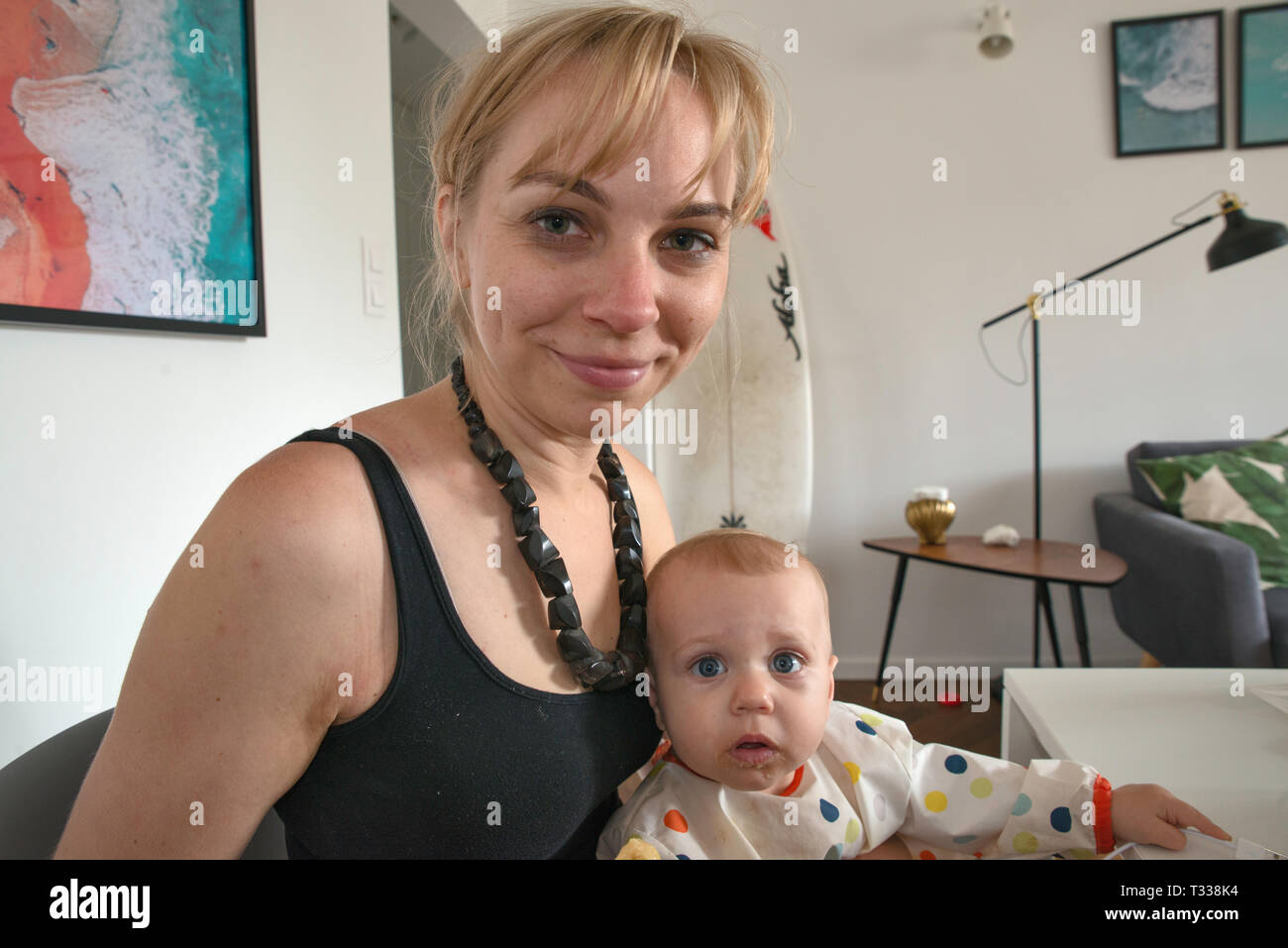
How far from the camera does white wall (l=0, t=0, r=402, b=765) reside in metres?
1.08

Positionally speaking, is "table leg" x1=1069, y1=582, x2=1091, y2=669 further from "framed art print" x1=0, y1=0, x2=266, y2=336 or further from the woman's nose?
"framed art print" x1=0, y1=0, x2=266, y2=336

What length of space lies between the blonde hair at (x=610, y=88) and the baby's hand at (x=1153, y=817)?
2.16 ft

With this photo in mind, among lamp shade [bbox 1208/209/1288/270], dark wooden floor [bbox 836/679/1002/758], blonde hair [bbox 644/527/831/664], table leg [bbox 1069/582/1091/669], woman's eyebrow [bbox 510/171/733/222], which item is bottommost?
dark wooden floor [bbox 836/679/1002/758]

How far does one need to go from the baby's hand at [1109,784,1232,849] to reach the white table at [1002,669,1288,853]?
Answer: 3.5 inches

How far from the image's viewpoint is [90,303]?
115 centimetres

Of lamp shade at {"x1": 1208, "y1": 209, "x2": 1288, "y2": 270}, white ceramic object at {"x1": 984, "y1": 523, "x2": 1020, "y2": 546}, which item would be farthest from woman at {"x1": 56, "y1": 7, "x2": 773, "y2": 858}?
lamp shade at {"x1": 1208, "y1": 209, "x2": 1288, "y2": 270}

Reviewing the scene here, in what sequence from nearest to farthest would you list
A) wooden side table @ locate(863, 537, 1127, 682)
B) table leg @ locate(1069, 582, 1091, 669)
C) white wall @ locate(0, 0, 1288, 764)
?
wooden side table @ locate(863, 537, 1127, 682)
table leg @ locate(1069, 582, 1091, 669)
white wall @ locate(0, 0, 1288, 764)

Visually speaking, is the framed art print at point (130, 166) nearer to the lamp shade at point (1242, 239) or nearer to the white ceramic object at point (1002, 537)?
the white ceramic object at point (1002, 537)

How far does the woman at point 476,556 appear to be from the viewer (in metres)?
0.56

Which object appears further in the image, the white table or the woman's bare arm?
the white table

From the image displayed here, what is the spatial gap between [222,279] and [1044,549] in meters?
2.55

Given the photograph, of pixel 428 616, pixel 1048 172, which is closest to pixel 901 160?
pixel 1048 172

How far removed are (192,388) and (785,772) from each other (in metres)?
1.15

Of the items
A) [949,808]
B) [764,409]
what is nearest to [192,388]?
[949,808]
